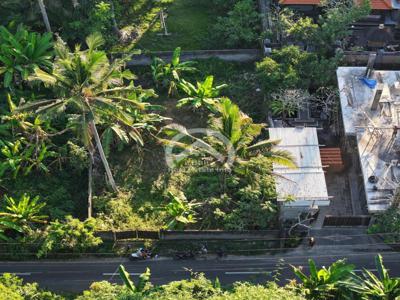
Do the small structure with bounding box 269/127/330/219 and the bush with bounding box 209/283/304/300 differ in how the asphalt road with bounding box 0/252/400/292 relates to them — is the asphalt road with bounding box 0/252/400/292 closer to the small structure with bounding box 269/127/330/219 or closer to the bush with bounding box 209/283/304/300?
the small structure with bounding box 269/127/330/219

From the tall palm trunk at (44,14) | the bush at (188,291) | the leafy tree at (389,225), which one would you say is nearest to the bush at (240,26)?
the tall palm trunk at (44,14)

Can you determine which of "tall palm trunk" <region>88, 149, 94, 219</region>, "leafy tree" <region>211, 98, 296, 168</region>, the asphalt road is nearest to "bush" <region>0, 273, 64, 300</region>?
the asphalt road

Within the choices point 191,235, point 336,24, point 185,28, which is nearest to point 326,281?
point 191,235

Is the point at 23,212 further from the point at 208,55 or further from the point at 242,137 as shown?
the point at 208,55

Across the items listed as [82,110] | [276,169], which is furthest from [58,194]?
[276,169]

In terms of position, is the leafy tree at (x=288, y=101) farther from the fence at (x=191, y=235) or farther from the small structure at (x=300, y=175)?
the fence at (x=191, y=235)

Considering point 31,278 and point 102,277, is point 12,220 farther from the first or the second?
point 102,277
